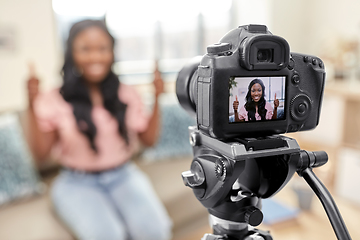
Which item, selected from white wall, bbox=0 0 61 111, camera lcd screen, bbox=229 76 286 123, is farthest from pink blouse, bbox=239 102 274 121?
white wall, bbox=0 0 61 111

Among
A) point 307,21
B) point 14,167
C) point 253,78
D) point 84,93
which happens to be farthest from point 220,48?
point 307,21

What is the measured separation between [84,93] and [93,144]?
261mm

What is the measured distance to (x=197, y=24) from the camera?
12.0 ft

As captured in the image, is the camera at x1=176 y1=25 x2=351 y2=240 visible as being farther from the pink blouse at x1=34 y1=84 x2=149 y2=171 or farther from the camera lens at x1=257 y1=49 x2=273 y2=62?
the pink blouse at x1=34 y1=84 x2=149 y2=171

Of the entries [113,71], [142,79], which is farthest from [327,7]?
[113,71]

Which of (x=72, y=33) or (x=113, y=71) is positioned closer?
(x=72, y=33)

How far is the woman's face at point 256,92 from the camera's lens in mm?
430

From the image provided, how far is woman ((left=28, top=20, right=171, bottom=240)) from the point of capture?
1.30 metres

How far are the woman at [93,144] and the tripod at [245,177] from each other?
859 mm

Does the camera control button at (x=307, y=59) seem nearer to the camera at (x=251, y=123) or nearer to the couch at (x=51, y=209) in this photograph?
the camera at (x=251, y=123)

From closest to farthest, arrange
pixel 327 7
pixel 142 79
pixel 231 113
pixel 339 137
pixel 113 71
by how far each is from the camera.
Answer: pixel 231 113
pixel 113 71
pixel 339 137
pixel 327 7
pixel 142 79

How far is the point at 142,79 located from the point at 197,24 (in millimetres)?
952

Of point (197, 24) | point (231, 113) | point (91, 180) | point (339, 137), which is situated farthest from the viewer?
point (197, 24)

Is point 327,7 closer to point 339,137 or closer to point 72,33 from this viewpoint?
point 339,137
